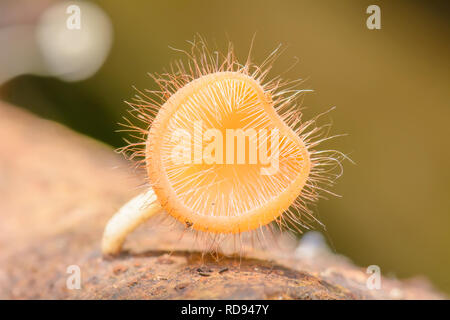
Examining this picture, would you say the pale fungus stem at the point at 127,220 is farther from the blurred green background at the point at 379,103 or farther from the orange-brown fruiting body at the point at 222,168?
the blurred green background at the point at 379,103

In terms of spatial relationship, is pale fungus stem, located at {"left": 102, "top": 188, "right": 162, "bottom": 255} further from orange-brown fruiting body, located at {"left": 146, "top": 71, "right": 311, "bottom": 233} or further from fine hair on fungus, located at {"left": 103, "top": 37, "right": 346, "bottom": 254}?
orange-brown fruiting body, located at {"left": 146, "top": 71, "right": 311, "bottom": 233}

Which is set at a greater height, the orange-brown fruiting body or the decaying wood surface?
the orange-brown fruiting body

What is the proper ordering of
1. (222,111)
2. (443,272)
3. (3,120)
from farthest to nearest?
(3,120) < (443,272) < (222,111)

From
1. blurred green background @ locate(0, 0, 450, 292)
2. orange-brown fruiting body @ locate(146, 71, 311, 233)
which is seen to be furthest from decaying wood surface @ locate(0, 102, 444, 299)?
blurred green background @ locate(0, 0, 450, 292)

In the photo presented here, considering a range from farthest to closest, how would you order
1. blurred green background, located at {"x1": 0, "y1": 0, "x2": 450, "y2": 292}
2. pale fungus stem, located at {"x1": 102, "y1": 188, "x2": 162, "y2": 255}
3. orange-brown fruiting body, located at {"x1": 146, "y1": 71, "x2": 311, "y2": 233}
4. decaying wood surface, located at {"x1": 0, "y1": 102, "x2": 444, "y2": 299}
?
blurred green background, located at {"x1": 0, "y1": 0, "x2": 450, "y2": 292}, pale fungus stem, located at {"x1": 102, "y1": 188, "x2": 162, "y2": 255}, orange-brown fruiting body, located at {"x1": 146, "y1": 71, "x2": 311, "y2": 233}, decaying wood surface, located at {"x1": 0, "y1": 102, "x2": 444, "y2": 299}

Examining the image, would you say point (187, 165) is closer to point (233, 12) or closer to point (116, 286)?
point (116, 286)

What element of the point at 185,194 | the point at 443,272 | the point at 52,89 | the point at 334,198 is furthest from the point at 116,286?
the point at 52,89

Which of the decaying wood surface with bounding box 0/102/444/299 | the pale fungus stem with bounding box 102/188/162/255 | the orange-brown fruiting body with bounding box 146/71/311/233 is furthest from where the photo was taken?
the pale fungus stem with bounding box 102/188/162/255
